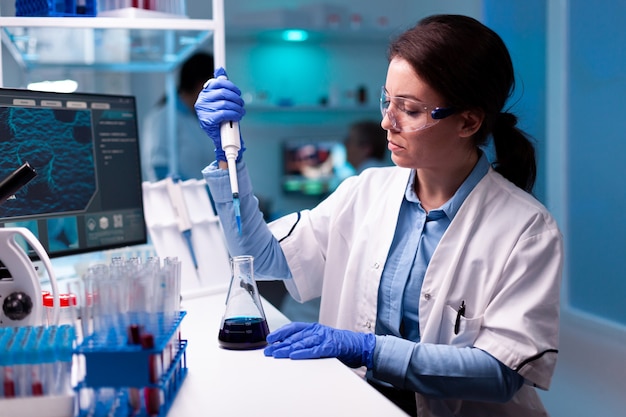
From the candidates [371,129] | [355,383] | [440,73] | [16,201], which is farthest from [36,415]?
[371,129]

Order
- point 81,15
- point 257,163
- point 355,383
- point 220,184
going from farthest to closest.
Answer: point 257,163 → point 81,15 → point 220,184 → point 355,383

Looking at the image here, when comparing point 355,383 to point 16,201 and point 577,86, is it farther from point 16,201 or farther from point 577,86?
point 577,86

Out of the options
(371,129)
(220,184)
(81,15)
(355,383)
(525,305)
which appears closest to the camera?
(355,383)

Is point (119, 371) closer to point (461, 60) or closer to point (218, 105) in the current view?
point (218, 105)

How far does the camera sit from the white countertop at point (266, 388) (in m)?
1.04

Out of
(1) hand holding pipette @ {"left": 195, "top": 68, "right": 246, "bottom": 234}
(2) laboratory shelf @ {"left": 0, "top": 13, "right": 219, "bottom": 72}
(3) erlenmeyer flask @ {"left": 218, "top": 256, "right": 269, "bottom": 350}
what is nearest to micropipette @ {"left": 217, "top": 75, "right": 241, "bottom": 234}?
(1) hand holding pipette @ {"left": 195, "top": 68, "right": 246, "bottom": 234}

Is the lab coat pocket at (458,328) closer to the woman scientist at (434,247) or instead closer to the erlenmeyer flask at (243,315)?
the woman scientist at (434,247)

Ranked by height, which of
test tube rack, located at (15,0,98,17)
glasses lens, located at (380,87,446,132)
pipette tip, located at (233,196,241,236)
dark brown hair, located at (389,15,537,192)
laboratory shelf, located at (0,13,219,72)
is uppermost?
test tube rack, located at (15,0,98,17)

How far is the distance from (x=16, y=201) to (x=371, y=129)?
340 cm

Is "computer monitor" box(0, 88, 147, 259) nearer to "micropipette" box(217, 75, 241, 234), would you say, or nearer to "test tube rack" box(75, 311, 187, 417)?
"micropipette" box(217, 75, 241, 234)

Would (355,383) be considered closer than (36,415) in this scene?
No

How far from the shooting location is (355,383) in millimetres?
1154

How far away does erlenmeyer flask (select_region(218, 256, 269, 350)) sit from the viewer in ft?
4.43

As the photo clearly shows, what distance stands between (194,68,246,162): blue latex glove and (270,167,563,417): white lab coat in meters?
0.35
